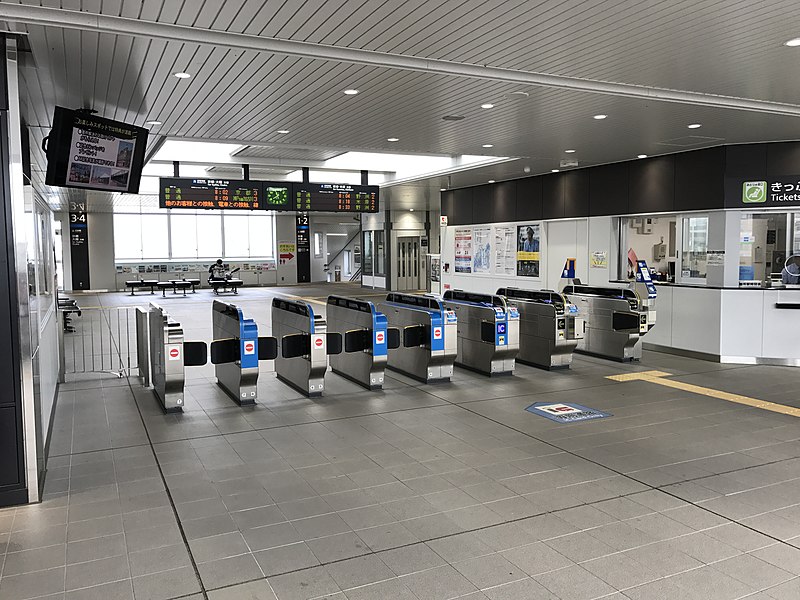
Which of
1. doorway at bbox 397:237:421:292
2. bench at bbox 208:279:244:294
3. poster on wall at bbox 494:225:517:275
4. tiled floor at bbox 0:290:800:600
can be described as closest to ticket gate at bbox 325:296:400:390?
tiled floor at bbox 0:290:800:600

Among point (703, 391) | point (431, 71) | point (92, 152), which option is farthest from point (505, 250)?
point (92, 152)

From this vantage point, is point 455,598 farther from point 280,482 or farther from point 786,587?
point 280,482

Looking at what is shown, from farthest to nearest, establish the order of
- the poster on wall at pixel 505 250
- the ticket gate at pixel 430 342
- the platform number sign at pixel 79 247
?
the platform number sign at pixel 79 247 < the poster on wall at pixel 505 250 < the ticket gate at pixel 430 342

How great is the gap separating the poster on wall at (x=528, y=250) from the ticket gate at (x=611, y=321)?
9.42 feet

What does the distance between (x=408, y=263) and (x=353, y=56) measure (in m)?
19.4

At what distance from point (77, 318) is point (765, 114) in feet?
49.6

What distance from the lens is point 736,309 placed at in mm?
9609

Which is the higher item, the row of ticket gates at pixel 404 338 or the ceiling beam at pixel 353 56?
the ceiling beam at pixel 353 56

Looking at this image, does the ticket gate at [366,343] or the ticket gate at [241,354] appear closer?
the ticket gate at [241,354]

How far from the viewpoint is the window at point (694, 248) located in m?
10.1

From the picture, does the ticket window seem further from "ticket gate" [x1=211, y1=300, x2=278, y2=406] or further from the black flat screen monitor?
Answer: the black flat screen monitor

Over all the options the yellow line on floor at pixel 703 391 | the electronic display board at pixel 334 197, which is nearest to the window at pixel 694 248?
the yellow line on floor at pixel 703 391

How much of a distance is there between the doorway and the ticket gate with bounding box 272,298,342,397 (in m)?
16.2

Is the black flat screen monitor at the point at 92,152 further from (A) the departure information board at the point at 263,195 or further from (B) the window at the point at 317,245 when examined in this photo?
(B) the window at the point at 317,245
